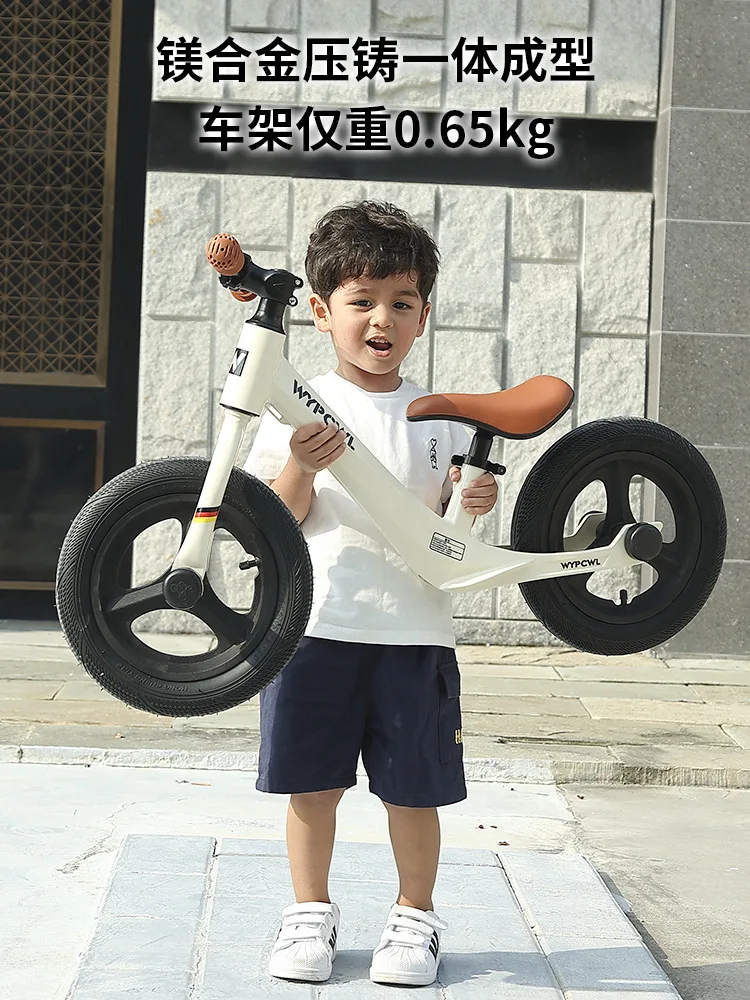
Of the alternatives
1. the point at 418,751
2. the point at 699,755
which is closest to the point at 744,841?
the point at 699,755

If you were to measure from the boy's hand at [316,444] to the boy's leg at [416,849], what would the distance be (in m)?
0.82

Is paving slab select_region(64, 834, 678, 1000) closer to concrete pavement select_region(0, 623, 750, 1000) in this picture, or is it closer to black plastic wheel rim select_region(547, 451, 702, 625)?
concrete pavement select_region(0, 623, 750, 1000)

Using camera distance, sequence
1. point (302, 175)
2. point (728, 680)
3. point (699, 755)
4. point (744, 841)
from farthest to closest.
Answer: point (302, 175), point (728, 680), point (699, 755), point (744, 841)

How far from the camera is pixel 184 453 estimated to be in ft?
24.2

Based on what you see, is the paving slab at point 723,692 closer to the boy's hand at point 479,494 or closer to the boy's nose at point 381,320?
the boy's hand at point 479,494

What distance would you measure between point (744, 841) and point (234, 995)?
90.1 inches

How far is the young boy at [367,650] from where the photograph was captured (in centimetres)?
291

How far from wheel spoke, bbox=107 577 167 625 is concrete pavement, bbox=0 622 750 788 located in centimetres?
246

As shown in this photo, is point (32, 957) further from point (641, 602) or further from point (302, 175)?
point (302, 175)

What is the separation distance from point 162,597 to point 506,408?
86cm

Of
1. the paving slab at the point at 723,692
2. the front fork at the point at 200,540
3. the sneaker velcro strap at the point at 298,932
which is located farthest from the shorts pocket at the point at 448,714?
the paving slab at the point at 723,692

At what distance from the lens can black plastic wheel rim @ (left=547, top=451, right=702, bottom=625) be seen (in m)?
3.01

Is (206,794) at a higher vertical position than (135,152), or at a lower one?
lower

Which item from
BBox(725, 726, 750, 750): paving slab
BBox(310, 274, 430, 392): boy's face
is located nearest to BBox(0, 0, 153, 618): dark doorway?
BBox(725, 726, 750, 750): paving slab
